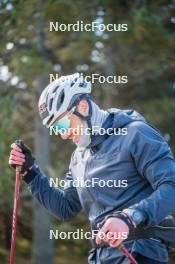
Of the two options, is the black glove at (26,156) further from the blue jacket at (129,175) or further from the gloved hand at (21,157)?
the blue jacket at (129,175)

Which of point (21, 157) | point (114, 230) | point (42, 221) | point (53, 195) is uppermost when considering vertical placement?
point (21, 157)

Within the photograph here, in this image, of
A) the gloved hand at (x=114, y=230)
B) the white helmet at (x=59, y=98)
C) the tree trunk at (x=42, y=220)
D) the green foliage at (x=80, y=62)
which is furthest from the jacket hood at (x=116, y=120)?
the tree trunk at (x=42, y=220)

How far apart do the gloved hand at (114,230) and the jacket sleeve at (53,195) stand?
103 centimetres

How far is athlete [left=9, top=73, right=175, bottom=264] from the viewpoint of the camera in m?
3.12

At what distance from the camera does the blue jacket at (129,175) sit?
10.3 ft

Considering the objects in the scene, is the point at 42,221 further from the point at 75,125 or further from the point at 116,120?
the point at 116,120

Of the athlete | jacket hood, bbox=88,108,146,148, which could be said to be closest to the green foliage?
the athlete

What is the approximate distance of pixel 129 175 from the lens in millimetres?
3377

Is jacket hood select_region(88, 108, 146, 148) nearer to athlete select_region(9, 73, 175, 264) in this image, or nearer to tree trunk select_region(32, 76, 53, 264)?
athlete select_region(9, 73, 175, 264)

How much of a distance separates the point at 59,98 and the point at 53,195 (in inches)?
26.5

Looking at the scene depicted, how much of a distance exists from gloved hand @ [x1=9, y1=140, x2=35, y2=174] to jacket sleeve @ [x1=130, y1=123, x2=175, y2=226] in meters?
0.93

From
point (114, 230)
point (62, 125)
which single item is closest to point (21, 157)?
point (62, 125)

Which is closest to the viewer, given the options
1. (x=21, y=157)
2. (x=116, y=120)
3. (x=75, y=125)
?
(x=116, y=120)

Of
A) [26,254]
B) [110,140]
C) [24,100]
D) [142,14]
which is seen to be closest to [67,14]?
[142,14]
